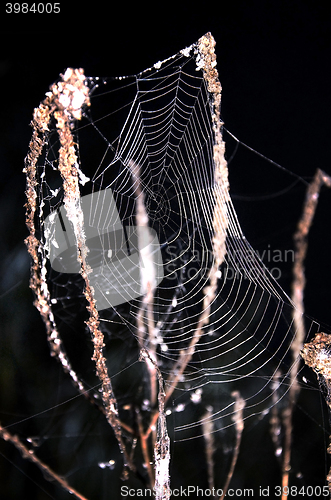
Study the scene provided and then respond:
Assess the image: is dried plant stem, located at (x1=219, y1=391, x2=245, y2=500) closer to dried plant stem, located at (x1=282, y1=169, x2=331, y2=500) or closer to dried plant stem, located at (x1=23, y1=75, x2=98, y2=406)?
dried plant stem, located at (x1=282, y1=169, x2=331, y2=500)

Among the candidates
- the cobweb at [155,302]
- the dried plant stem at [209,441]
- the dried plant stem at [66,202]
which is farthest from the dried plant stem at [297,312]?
the dried plant stem at [66,202]

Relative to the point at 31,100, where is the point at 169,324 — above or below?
below

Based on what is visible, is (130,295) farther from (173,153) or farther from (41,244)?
(173,153)

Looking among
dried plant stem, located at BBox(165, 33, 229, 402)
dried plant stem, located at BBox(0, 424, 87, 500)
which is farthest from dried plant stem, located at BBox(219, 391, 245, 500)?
dried plant stem, located at BBox(0, 424, 87, 500)

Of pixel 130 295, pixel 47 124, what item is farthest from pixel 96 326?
pixel 47 124

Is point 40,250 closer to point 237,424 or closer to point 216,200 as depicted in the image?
point 216,200
